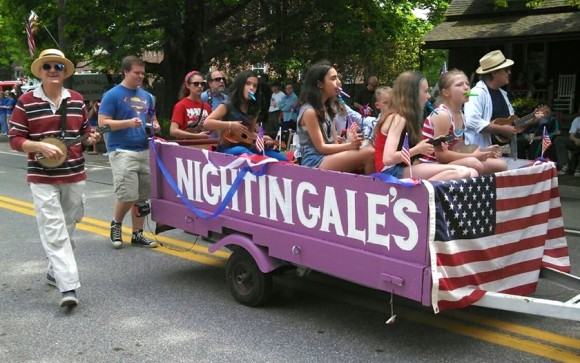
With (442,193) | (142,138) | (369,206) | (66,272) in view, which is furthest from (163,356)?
(142,138)

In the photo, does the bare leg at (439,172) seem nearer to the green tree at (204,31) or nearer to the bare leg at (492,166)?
the bare leg at (492,166)

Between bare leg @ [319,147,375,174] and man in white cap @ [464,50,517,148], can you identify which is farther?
man in white cap @ [464,50,517,148]

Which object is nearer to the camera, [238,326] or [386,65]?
[238,326]

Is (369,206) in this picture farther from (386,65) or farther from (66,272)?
(386,65)

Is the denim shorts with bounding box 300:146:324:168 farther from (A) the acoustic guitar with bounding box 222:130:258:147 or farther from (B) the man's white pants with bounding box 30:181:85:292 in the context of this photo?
(B) the man's white pants with bounding box 30:181:85:292

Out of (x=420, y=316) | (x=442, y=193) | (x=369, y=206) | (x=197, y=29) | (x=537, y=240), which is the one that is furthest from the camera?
(x=197, y=29)

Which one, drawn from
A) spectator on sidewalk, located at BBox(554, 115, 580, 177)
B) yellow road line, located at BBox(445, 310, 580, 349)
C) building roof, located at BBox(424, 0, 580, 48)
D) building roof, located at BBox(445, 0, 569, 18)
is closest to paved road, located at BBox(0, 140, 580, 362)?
yellow road line, located at BBox(445, 310, 580, 349)

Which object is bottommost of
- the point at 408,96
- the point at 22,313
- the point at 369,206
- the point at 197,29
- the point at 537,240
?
the point at 22,313

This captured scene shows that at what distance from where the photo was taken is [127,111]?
6441 mm

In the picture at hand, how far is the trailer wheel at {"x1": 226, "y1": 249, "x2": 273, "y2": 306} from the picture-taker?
184 inches

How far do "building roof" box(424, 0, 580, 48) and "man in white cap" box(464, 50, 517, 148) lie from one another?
10.2 metres

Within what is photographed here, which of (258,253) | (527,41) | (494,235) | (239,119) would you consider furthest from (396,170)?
(527,41)

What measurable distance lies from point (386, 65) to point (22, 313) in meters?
24.6

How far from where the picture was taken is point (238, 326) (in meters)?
4.44
